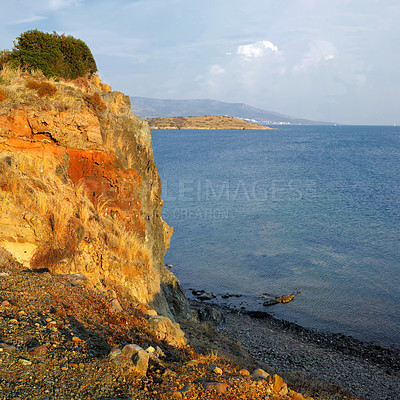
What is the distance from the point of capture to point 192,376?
599 centimetres

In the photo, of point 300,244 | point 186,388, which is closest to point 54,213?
point 186,388

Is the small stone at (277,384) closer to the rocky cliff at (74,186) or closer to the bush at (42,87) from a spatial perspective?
the rocky cliff at (74,186)

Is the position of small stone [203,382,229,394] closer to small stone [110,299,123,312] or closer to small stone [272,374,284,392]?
small stone [272,374,284,392]

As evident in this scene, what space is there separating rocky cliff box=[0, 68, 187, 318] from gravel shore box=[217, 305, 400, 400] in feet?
20.8

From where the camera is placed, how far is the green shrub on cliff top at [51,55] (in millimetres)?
15461

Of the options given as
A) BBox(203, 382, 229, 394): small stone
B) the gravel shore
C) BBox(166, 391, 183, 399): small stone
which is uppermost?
BBox(166, 391, 183, 399): small stone

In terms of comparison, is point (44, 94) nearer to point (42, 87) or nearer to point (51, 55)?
point (42, 87)

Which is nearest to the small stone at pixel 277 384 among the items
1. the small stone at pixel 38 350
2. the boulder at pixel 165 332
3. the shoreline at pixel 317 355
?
the boulder at pixel 165 332

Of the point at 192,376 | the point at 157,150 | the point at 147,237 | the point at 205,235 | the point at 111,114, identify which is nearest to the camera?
the point at 192,376

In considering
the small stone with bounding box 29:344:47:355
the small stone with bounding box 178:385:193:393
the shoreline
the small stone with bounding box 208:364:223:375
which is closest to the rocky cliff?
the small stone with bounding box 29:344:47:355

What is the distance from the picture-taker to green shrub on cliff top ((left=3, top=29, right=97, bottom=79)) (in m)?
15.5

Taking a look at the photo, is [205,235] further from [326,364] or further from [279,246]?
[326,364]

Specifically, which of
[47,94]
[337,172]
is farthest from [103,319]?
[337,172]

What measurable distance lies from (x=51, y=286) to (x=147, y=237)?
6664mm
